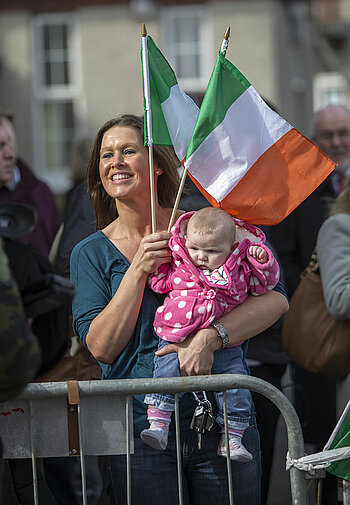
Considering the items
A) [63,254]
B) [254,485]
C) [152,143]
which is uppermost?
[152,143]

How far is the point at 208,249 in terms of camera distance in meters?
2.87

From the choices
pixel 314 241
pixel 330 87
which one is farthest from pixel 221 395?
pixel 330 87

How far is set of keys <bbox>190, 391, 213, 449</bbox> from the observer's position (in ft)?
9.38

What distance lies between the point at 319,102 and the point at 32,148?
13481 mm

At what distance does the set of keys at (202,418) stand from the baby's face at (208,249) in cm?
45

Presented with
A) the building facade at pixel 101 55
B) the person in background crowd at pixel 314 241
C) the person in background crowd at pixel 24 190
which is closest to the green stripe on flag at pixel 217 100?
the person in background crowd at pixel 314 241

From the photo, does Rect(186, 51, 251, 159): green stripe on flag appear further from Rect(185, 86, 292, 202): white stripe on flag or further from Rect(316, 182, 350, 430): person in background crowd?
Rect(316, 182, 350, 430): person in background crowd

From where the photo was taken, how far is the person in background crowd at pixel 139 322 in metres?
2.88

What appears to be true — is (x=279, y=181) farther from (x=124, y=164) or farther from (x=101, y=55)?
(x=101, y=55)

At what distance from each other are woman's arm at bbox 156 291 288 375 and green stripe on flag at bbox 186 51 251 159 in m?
0.59

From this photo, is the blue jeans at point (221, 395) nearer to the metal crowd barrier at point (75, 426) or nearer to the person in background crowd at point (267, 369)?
the metal crowd barrier at point (75, 426)

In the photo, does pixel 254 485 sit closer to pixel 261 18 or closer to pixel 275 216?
pixel 275 216

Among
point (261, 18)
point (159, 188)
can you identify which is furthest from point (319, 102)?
point (159, 188)

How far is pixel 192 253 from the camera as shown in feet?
9.46
